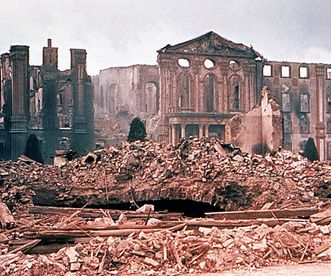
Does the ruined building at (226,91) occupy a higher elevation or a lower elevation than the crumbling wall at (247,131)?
higher

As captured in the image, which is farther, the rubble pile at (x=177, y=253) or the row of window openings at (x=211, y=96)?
the row of window openings at (x=211, y=96)

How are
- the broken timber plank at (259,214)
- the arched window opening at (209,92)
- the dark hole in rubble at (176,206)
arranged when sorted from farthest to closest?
the arched window opening at (209,92) < the dark hole in rubble at (176,206) < the broken timber plank at (259,214)

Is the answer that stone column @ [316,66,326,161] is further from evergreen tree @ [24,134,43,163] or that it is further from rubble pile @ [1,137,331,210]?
rubble pile @ [1,137,331,210]

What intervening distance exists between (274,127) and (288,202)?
9.03 metres

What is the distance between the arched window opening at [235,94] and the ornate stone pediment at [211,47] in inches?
79.4

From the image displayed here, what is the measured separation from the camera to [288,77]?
157 ft

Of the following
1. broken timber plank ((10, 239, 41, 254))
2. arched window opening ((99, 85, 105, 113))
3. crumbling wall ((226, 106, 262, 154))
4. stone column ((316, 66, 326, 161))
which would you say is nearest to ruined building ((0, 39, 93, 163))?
crumbling wall ((226, 106, 262, 154))

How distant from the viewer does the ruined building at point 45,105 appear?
36.5 m

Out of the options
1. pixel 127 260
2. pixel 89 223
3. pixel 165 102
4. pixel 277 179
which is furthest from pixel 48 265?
pixel 165 102

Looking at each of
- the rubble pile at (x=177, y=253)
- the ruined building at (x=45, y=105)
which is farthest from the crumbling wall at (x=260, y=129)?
the ruined building at (x=45, y=105)

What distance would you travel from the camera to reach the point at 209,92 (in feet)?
148

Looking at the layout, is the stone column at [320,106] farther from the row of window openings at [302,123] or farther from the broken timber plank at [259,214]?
the broken timber plank at [259,214]

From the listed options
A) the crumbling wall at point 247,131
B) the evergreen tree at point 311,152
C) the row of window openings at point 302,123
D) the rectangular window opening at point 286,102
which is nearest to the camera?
the crumbling wall at point 247,131

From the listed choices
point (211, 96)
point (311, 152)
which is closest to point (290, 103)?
point (211, 96)
